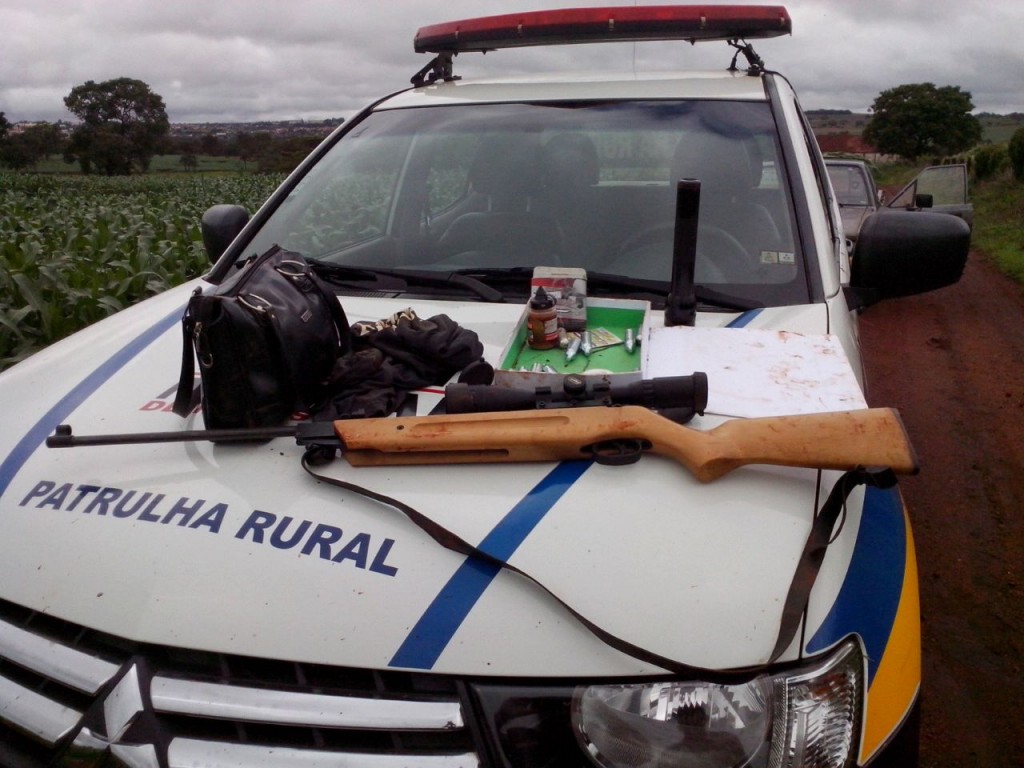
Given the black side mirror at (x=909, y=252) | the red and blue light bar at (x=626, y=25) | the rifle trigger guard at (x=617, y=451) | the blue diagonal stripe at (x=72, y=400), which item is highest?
the red and blue light bar at (x=626, y=25)

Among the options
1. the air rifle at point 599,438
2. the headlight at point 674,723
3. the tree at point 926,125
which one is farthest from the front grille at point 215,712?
the tree at point 926,125

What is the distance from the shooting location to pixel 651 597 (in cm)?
127

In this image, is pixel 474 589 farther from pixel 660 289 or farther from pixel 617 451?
pixel 660 289

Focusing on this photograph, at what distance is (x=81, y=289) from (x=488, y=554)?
16.8 ft

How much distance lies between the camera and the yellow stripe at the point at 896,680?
1284mm

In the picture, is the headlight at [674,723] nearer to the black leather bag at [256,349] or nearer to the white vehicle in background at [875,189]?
the black leather bag at [256,349]

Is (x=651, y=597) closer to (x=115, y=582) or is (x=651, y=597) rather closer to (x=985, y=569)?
(x=115, y=582)

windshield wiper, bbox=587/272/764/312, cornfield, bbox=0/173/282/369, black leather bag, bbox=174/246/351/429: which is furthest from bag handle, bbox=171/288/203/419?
cornfield, bbox=0/173/282/369

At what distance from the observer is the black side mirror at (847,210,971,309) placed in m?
2.19

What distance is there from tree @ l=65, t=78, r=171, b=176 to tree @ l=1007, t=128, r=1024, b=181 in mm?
41031

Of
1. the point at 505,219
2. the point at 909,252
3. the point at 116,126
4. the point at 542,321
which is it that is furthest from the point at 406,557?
the point at 116,126

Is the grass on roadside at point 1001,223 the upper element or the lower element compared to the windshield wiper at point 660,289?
lower

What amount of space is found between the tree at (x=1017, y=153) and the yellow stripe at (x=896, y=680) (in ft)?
76.6

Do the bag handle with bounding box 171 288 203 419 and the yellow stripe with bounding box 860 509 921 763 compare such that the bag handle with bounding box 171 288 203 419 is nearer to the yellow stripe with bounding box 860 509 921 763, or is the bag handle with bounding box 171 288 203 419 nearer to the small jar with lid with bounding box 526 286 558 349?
the small jar with lid with bounding box 526 286 558 349
